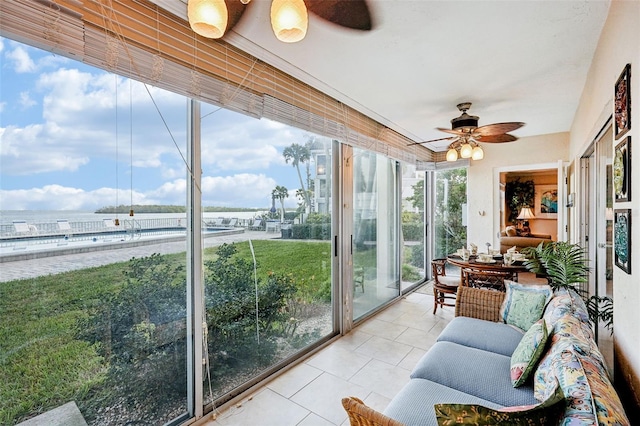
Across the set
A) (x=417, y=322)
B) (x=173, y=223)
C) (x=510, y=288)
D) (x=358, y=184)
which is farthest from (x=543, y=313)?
(x=173, y=223)

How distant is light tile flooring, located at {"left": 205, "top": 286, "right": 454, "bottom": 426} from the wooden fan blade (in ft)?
8.48

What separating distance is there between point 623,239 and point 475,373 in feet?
3.36

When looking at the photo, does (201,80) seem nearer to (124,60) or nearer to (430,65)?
(124,60)

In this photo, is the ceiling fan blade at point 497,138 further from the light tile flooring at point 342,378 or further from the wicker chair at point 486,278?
the light tile flooring at point 342,378

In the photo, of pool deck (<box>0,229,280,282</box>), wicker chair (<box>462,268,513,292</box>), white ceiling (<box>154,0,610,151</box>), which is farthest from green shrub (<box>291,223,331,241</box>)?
wicker chair (<box>462,268,513,292</box>)

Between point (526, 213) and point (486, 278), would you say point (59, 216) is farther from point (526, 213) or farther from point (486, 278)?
point (526, 213)

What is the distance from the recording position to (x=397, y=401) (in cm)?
154

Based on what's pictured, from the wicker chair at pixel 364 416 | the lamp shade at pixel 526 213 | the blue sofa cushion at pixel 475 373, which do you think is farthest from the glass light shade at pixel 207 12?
the lamp shade at pixel 526 213

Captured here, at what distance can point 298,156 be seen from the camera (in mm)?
2902

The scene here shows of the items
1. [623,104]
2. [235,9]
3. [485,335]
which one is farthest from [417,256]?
[235,9]

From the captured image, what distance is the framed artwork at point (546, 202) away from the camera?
801 centimetres

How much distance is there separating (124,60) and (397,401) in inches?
88.4

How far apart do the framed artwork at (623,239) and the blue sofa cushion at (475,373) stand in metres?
0.79

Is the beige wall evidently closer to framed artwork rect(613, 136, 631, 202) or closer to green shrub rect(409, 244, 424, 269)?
framed artwork rect(613, 136, 631, 202)
